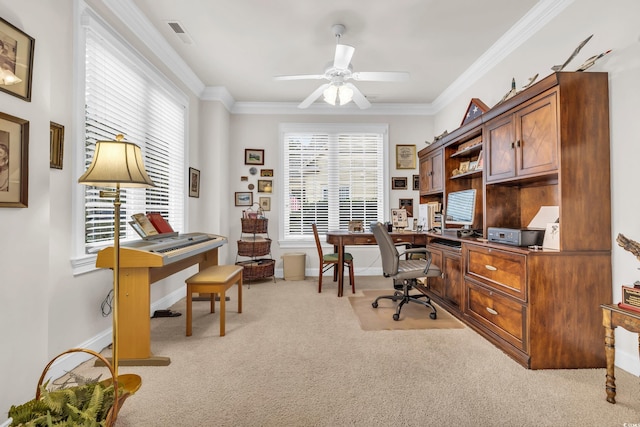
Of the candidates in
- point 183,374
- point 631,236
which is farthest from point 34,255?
point 631,236

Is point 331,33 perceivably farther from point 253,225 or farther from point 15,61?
point 253,225

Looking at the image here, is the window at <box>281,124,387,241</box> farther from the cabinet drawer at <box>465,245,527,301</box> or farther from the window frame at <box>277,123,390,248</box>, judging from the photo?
the cabinet drawer at <box>465,245,527,301</box>

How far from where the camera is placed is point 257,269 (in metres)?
4.60

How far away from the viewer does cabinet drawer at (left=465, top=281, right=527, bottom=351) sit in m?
2.20

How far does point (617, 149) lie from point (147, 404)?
3407mm

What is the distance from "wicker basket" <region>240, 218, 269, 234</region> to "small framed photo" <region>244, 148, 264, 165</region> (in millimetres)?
1092

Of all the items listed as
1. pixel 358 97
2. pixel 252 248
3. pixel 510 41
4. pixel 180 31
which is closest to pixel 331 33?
pixel 358 97

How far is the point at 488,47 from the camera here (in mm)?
3422

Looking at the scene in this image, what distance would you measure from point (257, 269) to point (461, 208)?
2966 mm

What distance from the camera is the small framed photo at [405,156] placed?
5.34m

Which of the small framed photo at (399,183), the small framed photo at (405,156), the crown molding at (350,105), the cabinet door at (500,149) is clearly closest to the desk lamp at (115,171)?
the crown molding at (350,105)

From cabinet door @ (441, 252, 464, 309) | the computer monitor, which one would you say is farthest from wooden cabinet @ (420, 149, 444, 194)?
cabinet door @ (441, 252, 464, 309)

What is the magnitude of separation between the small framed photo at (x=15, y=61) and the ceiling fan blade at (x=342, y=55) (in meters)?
2.03

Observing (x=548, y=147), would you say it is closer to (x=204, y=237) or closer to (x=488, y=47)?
(x=488, y=47)
